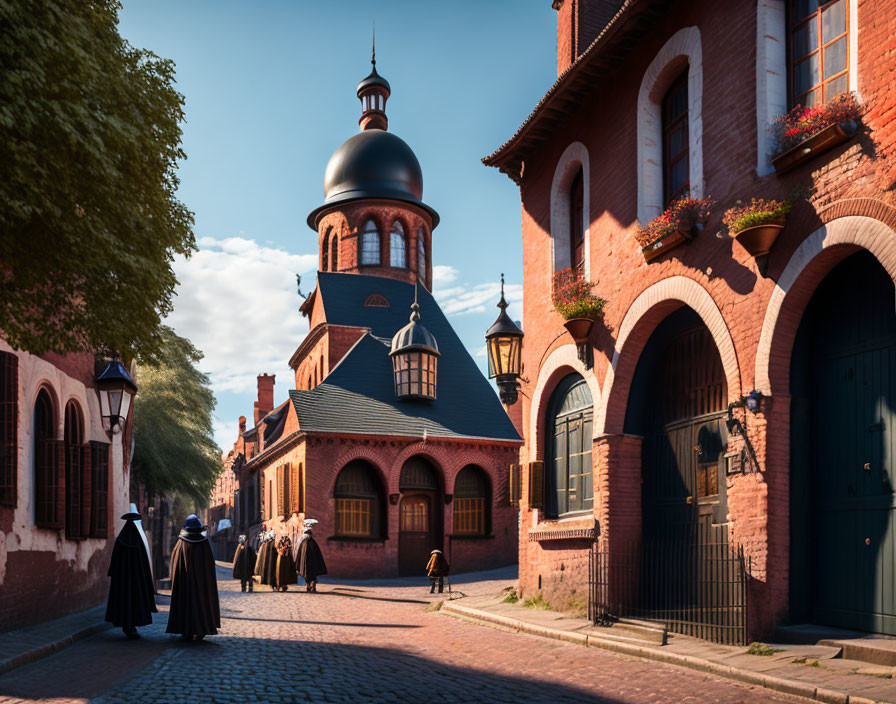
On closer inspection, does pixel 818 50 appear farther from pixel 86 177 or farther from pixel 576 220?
pixel 86 177

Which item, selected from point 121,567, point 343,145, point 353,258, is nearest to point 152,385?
point 353,258

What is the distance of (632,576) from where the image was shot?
13.5 metres

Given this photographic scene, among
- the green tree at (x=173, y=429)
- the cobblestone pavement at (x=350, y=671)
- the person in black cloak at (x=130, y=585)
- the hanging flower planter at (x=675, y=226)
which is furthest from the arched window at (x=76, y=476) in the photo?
the green tree at (x=173, y=429)

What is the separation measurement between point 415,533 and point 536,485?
57.4 feet

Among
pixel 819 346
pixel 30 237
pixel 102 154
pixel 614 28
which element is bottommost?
pixel 819 346

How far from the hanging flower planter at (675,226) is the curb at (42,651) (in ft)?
29.3

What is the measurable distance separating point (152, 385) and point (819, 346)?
87.1 ft

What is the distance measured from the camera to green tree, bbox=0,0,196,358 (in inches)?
339

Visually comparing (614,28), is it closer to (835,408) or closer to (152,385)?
(835,408)

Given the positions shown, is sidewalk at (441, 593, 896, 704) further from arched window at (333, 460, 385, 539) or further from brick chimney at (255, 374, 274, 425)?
brick chimney at (255, 374, 274, 425)

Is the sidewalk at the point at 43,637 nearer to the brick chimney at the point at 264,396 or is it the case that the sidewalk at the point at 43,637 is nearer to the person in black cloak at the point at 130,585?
the person in black cloak at the point at 130,585

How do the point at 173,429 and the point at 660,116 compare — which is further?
the point at 173,429

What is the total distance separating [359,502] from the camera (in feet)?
105

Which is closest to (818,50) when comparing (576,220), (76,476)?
(576,220)
